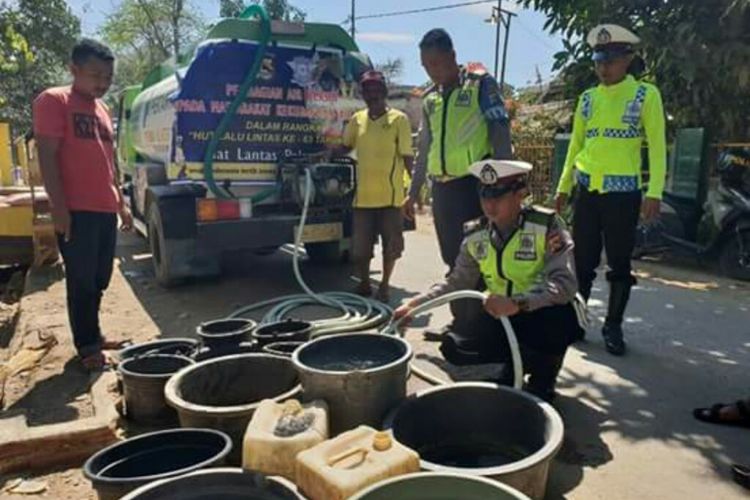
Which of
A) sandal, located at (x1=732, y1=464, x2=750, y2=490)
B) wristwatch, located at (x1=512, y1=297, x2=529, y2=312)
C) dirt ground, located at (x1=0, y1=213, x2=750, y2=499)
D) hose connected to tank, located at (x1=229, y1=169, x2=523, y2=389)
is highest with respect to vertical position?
wristwatch, located at (x1=512, y1=297, x2=529, y2=312)

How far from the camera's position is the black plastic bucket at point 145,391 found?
3.03 metres

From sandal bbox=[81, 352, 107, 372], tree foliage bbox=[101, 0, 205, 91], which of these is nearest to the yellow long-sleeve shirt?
sandal bbox=[81, 352, 107, 372]

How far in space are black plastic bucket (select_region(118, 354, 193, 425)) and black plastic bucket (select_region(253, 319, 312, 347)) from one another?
17.9 inches

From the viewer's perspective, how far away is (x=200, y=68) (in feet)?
17.2

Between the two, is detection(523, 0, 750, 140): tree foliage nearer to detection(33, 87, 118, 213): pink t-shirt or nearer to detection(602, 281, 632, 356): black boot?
detection(602, 281, 632, 356): black boot

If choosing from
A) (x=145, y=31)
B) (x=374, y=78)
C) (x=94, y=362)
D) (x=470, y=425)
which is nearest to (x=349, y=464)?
(x=470, y=425)

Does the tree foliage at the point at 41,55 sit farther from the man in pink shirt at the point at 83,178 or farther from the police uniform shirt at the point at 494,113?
the police uniform shirt at the point at 494,113

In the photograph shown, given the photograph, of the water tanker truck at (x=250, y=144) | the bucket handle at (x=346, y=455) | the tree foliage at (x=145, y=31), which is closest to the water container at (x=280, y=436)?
the bucket handle at (x=346, y=455)

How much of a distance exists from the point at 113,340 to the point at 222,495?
2.77 metres

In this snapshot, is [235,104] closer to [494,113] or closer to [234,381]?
[494,113]

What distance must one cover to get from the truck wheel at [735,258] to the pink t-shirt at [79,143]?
617cm

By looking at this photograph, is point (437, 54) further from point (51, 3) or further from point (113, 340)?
point (51, 3)

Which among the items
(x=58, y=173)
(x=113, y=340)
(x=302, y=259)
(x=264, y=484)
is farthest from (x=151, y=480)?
(x=302, y=259)

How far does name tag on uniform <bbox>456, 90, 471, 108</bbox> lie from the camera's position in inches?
151
